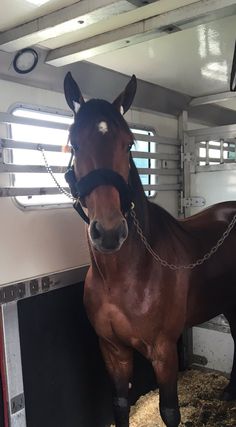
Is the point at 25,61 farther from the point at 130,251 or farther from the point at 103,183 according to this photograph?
the point at 130,251

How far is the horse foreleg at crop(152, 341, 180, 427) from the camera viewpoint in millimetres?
1871

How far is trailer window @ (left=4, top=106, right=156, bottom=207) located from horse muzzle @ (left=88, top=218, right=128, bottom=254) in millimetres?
657

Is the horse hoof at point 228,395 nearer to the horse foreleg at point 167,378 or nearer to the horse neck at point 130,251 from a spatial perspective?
the horse foreleg at point 167,378

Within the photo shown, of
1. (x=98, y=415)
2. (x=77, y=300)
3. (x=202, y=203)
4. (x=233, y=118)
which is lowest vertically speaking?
(x=98, y=415)

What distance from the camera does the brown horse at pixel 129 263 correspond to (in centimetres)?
155

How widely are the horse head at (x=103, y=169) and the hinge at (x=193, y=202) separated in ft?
5.24

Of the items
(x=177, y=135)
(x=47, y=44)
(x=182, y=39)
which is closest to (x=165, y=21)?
(x=182, y=39)

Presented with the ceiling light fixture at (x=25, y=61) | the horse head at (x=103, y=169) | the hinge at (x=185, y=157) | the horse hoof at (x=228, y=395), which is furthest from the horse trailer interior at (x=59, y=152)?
the horse hoof at (x=228, y=395)

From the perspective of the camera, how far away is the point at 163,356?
1.87 m

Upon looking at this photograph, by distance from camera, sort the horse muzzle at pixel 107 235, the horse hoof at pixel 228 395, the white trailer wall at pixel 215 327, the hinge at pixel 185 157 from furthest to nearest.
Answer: the hinge at pixel 185 157
the white trailer wall at pixel 215 327
the horse hoof at pixel 228 395
the horse muzzle at pixel 107 235

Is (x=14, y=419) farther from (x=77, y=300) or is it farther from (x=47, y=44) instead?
(x=47, y=44)

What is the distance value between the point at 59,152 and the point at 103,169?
0.76 meters

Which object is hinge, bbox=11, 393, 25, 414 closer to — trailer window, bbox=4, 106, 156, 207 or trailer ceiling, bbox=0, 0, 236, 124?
trailer window, bbox=4, 106, 156, 207

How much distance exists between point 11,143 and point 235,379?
7.00 ft
